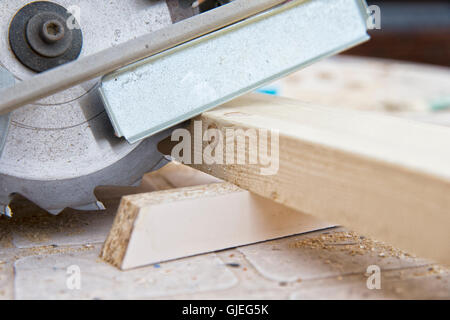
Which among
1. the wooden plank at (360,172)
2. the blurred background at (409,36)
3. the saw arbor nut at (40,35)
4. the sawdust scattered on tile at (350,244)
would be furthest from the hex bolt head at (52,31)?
the blurred background at (409,36)

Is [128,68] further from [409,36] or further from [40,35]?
[409,36]

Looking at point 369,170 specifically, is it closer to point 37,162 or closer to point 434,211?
point 434,211

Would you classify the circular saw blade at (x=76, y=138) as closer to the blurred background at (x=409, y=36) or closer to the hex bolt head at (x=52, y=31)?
the hex bolt head at (x=52, y=31)

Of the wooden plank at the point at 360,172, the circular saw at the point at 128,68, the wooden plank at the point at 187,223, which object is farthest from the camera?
the circular saw at the point at 128,68

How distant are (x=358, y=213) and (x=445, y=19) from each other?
5326mm

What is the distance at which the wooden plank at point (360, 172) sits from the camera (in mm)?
847

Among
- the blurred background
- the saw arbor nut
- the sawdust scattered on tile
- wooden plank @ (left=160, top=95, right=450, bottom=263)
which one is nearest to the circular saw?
the saw arbor nut

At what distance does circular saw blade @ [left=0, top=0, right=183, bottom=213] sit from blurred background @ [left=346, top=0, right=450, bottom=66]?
4540 millimetres

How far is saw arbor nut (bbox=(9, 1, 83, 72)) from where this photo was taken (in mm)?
1269

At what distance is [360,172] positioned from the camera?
939 millimetres

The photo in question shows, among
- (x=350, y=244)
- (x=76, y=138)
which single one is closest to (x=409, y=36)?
(x=350, y=244)

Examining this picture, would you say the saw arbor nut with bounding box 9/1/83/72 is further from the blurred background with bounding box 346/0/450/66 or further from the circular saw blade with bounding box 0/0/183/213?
the blurred background with bounding box 346/0/450/66

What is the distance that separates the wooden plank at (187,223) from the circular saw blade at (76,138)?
0.20 metres
